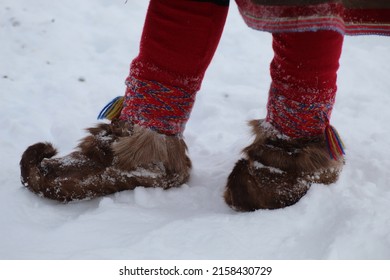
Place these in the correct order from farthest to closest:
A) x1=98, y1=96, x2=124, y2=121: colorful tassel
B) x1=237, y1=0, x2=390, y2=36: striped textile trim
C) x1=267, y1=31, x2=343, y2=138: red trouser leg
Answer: x1=98, y1=96, x2=124, y2=121: colorful tassel
x1=267, y1=31, x2=343, y2=138: red trouser leg
x1=237, y1=0, x2=390, y2=36: striped textile trim

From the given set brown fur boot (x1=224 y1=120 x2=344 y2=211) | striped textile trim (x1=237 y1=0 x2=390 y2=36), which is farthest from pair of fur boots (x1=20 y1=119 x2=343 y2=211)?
striped textile trim (x1=237 y1=0 x2=390 y2=36)

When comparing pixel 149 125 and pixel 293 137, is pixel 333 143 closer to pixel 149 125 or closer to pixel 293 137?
pixel 293 137

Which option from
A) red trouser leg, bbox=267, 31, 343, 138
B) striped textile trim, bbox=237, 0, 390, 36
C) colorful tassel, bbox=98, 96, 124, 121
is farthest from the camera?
colorful tassel, bbox=98, 96, 124, 121

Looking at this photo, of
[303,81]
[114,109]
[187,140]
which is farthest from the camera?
[187,140]

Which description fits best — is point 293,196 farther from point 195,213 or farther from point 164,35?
point 164,35

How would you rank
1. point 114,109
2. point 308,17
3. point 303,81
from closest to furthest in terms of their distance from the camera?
point 308,17 → point 303,81 → point 114,109

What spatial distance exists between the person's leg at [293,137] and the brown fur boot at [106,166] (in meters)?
0.17

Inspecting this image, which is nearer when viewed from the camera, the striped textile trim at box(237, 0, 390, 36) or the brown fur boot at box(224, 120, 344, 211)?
the striped textile trim at box(237, 0, 390, 36)

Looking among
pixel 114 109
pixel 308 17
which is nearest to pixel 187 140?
pixel 114 109

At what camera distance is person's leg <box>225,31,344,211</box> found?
950mm

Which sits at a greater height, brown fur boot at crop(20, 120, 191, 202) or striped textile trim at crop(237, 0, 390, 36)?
striped textile trim at crop(237, 0, 390, 36)

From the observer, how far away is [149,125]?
100 cm

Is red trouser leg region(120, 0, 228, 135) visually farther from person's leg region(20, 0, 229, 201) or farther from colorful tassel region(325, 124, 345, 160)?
colorful tassel region(325, 124, 345, 160)

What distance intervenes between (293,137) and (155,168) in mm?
338
